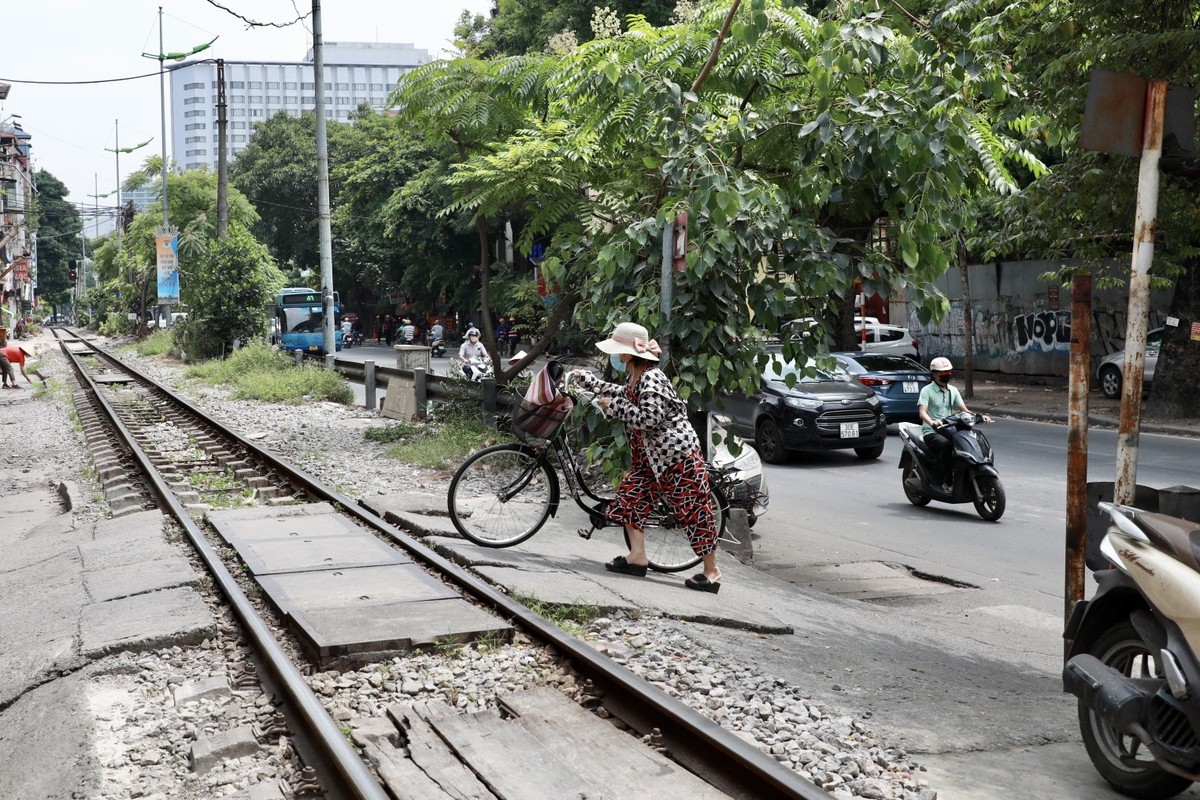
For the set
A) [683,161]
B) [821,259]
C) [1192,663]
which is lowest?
[1192,663]

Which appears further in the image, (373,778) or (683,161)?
(683,161)

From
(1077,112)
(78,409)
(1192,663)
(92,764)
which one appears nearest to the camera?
(1192,663)

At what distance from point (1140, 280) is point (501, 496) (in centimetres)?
462

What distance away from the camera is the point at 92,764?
476cm

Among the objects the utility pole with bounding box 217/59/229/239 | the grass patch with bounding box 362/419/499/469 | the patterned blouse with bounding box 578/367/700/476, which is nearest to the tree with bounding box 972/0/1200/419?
the patterned blouse with bounding box 578/367/700/476

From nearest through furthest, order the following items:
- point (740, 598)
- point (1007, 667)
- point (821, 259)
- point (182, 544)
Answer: point (1007, 667) → point (740, 598) → point (821, 259) → point (182, 544)

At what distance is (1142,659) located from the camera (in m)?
4.37

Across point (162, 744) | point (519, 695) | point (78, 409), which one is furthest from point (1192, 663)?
point (78, 409)

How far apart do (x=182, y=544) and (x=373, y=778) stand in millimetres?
5347

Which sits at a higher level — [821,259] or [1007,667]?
[821,259]

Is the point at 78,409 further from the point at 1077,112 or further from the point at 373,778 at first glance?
the point at 373,778

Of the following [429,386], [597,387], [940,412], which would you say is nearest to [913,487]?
[940,412]

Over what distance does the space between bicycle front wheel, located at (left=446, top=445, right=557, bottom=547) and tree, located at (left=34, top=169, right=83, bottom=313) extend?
127m

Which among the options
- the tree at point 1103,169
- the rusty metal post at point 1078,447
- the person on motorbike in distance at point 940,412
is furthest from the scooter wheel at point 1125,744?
the person on motorbike in distance at point 940,412
